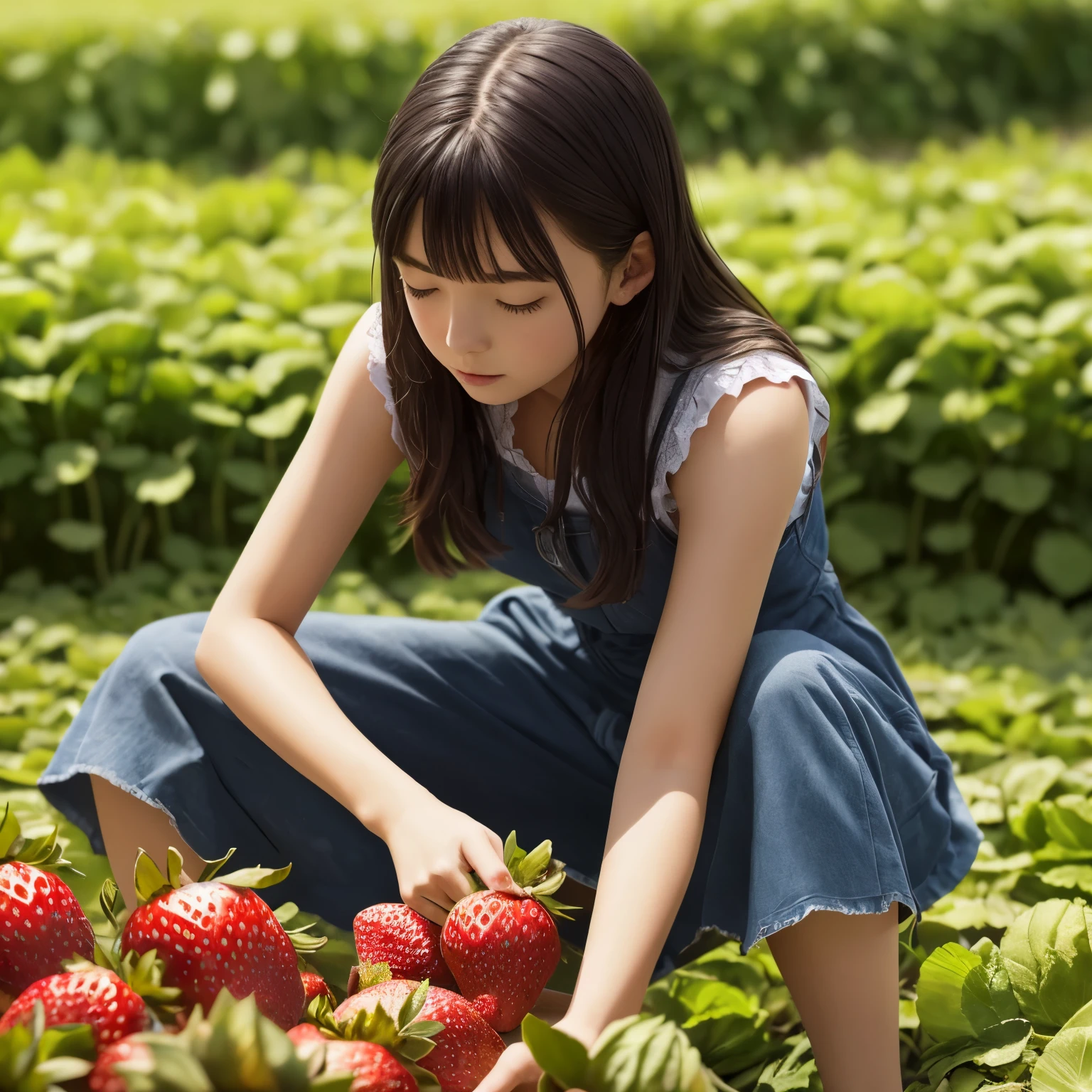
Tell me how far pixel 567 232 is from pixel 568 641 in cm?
63

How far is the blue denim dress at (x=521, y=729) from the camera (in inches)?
56.9

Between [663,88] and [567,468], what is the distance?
551cm

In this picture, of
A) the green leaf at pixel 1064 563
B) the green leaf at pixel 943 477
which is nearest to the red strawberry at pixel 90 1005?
the green leaf at pixel 943 477

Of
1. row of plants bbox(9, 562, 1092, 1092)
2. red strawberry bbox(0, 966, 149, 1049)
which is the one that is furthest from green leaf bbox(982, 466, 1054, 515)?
red strawberry bbox(0, 966, 149, 1049)

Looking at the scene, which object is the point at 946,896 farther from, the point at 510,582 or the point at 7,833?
the point at 510,582

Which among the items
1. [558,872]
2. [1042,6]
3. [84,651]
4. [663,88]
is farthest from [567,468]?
[1042,6]

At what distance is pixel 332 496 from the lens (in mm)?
1599

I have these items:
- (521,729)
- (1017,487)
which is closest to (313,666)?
(521,729)

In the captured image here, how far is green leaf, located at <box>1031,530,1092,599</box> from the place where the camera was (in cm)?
315

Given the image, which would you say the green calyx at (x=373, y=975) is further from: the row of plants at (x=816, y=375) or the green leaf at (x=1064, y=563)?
the green leaf at (x=1064, y=563)

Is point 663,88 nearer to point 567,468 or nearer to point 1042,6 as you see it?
point 1042,6

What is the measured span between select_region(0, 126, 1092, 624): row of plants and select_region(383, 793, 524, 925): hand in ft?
6.12

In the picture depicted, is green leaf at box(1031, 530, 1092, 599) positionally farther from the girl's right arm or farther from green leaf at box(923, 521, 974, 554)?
the girl's right arm

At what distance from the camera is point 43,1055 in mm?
955
